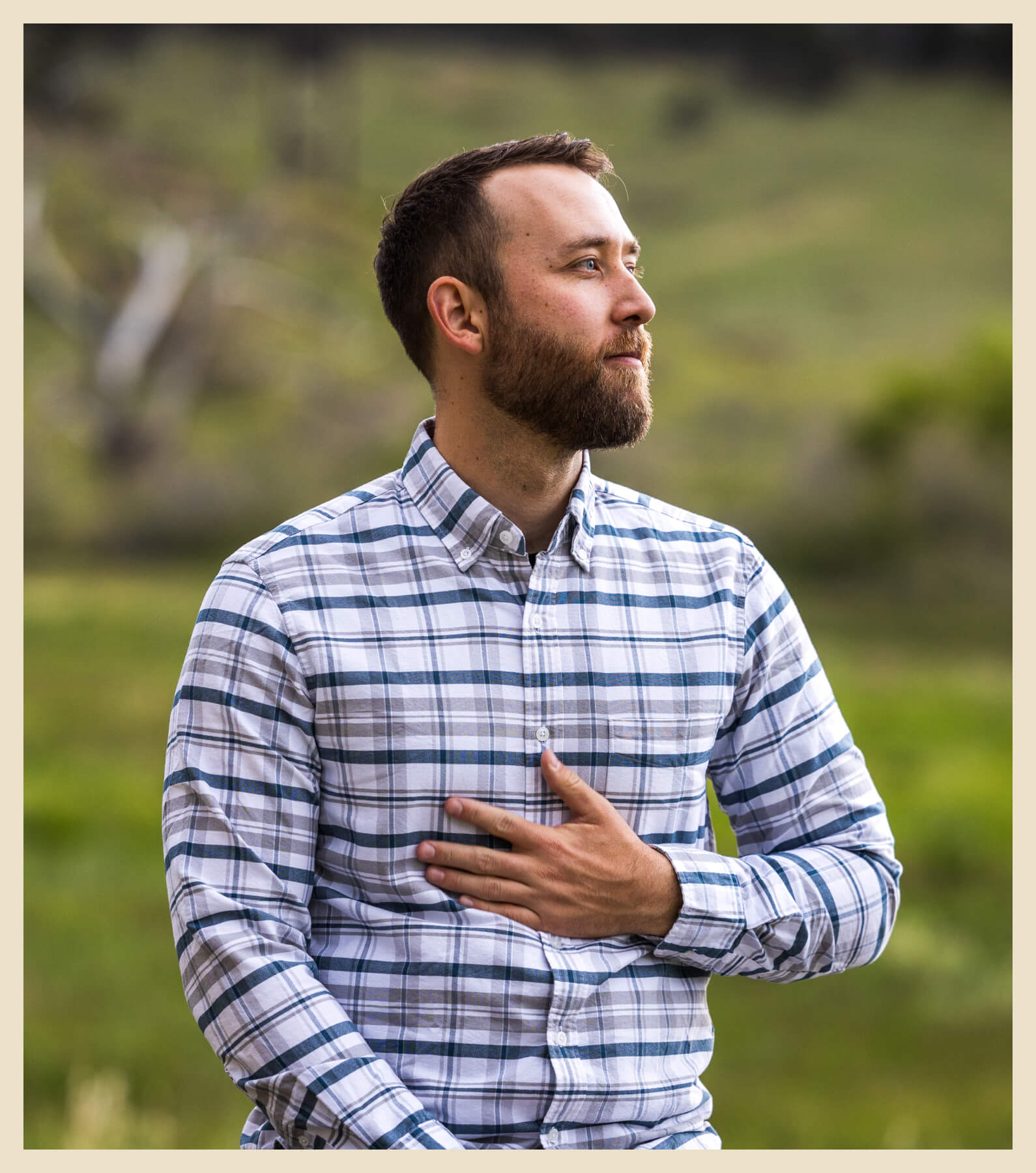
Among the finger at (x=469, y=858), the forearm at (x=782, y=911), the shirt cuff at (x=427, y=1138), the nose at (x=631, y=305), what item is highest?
the nose at (x=631, y=305)

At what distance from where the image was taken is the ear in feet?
5.10

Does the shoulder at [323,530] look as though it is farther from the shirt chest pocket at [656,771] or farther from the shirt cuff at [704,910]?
the shirt cuff at [704,910]

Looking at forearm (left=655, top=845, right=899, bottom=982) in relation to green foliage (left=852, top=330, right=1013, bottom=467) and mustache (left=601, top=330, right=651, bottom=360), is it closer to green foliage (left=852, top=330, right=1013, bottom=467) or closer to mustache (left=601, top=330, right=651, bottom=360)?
mustache (left=601, top=330, right=651, bottom=360)

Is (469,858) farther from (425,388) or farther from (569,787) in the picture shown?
(425,388)

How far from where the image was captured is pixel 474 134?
25.3 ft

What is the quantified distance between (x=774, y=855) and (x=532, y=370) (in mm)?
666

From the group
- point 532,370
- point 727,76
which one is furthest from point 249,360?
point 532,370

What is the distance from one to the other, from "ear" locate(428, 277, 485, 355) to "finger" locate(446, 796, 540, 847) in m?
0.57

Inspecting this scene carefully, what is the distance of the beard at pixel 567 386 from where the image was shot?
4.90ft

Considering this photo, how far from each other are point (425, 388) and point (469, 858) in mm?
6107

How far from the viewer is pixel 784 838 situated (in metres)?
1.56

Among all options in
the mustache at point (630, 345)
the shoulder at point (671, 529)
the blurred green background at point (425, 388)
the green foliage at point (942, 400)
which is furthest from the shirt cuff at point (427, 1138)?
the green foliage at point (942, 400)

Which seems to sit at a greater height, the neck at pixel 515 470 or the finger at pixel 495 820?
the neck at pixel 515 470

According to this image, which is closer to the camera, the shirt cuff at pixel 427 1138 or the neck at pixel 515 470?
the shirt cuff at pixel 427 1138
